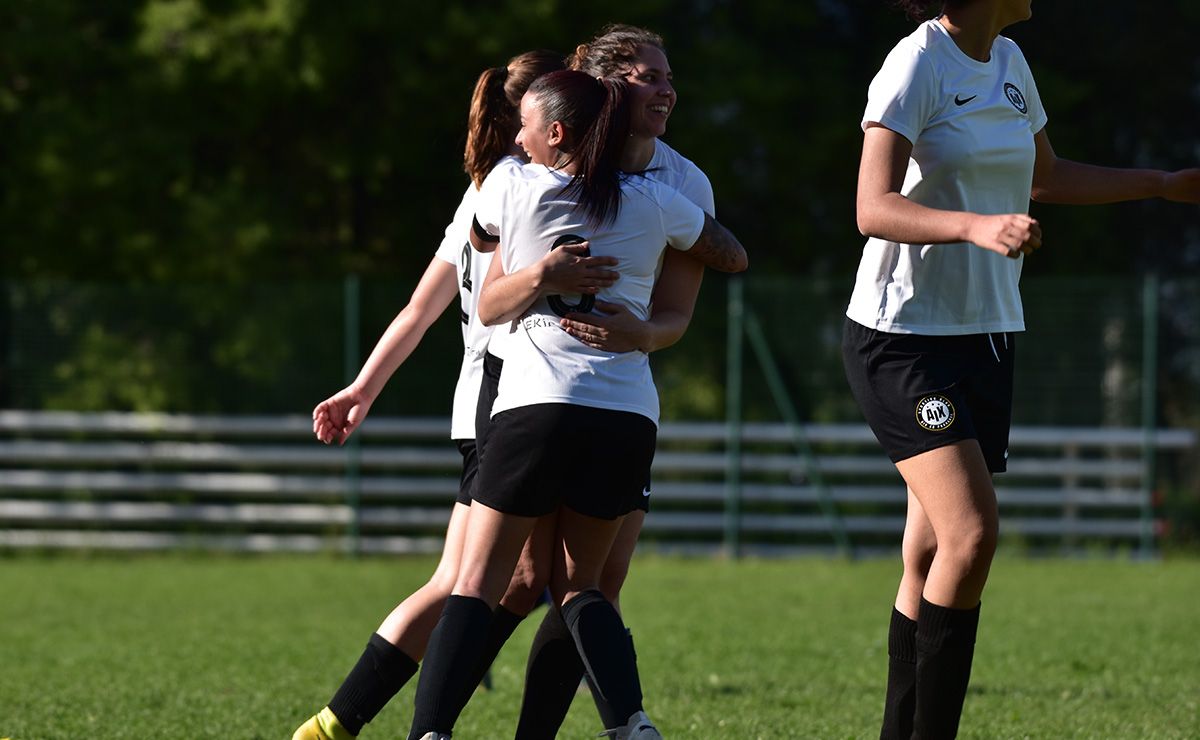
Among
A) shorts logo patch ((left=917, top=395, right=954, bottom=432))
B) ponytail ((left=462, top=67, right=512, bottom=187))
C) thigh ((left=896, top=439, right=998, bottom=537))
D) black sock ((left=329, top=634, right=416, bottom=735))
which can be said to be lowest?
black sock ((left=329, top=634, right=416, bottom=735))

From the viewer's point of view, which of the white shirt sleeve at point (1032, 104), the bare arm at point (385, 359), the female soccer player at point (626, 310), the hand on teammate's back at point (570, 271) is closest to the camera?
the hand on teammate's back at point (570, 271)

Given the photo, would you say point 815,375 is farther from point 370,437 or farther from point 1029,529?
point 370,437

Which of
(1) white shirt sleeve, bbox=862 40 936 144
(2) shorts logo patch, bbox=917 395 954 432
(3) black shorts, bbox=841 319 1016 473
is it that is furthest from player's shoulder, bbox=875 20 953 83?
(2) shorts logo patch, bbox=917 395 954 432

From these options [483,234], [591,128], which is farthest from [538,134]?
[483,234]

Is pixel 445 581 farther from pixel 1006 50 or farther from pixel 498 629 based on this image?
pixel 1006 50

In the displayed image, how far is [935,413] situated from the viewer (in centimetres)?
400

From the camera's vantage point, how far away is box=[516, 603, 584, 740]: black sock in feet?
14.2

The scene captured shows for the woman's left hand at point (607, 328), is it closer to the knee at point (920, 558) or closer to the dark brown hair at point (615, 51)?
the dark brown hair at point (615, 51)

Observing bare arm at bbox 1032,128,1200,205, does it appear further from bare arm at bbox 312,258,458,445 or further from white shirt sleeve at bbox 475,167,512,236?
bare arm at bbox 312,258,458,445

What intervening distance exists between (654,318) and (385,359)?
36.2 inches

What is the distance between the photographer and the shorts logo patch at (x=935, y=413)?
3.98m

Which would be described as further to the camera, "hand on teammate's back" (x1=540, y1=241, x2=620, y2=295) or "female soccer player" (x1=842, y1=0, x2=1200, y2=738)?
"female soccer player" (x1=842, y1=0, x2=1200, y2=738)

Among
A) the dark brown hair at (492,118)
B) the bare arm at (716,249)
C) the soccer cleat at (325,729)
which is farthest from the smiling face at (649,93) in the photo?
the soccer cleat at (325,729)

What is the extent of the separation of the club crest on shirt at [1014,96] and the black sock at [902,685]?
133cm
